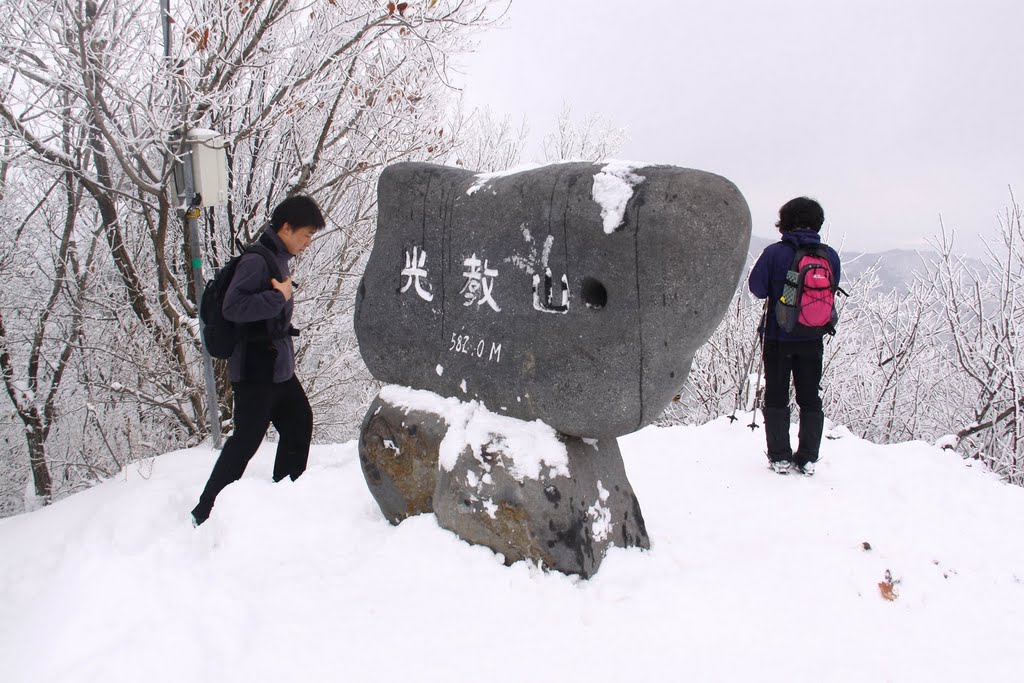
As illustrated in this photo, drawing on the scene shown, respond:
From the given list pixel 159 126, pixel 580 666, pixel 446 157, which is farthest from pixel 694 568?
pixel 446 157

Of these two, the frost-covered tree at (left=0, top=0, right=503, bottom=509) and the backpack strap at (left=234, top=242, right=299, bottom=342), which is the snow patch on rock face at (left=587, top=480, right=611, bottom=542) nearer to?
the backpack strap at (left=234, top=242, right=299, bottom=342)

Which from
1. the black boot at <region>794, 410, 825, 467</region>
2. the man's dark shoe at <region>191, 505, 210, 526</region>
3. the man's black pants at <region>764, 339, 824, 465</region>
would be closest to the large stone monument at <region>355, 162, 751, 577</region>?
the man's dark shoe at <region>191, 505, 210, 526</region>

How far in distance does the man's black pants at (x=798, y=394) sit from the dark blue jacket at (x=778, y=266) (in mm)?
90

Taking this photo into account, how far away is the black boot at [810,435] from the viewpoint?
352 centimetres

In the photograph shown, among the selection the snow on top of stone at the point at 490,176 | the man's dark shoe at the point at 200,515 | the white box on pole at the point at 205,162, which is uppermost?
the white box on pole at the point at 205,162

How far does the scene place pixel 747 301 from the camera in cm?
908

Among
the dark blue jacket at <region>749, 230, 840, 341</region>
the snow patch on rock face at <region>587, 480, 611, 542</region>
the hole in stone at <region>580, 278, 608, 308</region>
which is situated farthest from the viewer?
the dark blue jacket at <region>749, 230, 840, 341</region>

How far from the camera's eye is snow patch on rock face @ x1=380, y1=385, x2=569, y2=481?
8.30ft

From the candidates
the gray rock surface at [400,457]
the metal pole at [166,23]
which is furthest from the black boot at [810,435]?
the metal pole at [166,23]

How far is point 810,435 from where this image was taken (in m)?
3.54

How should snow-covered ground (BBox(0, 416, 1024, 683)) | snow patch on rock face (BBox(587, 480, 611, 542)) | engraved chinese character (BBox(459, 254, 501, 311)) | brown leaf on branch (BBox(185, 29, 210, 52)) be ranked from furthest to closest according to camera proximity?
brown leaf on branch (BBox(185, 29, 210, 52)), engraved chinese character (BBox(459, 254, 501, 311)), snow patch on rock face (BBox(587, 480, 611, 542)), snow-covered ground (BBox(0, 416, 1024, 683))

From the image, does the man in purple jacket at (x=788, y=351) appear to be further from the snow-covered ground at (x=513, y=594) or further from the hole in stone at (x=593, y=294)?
the hole in stone at (x=593, y=294)

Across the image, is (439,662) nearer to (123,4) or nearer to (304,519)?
(304,519)

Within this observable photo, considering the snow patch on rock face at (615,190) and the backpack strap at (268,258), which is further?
the backpack strap at (268,258)
